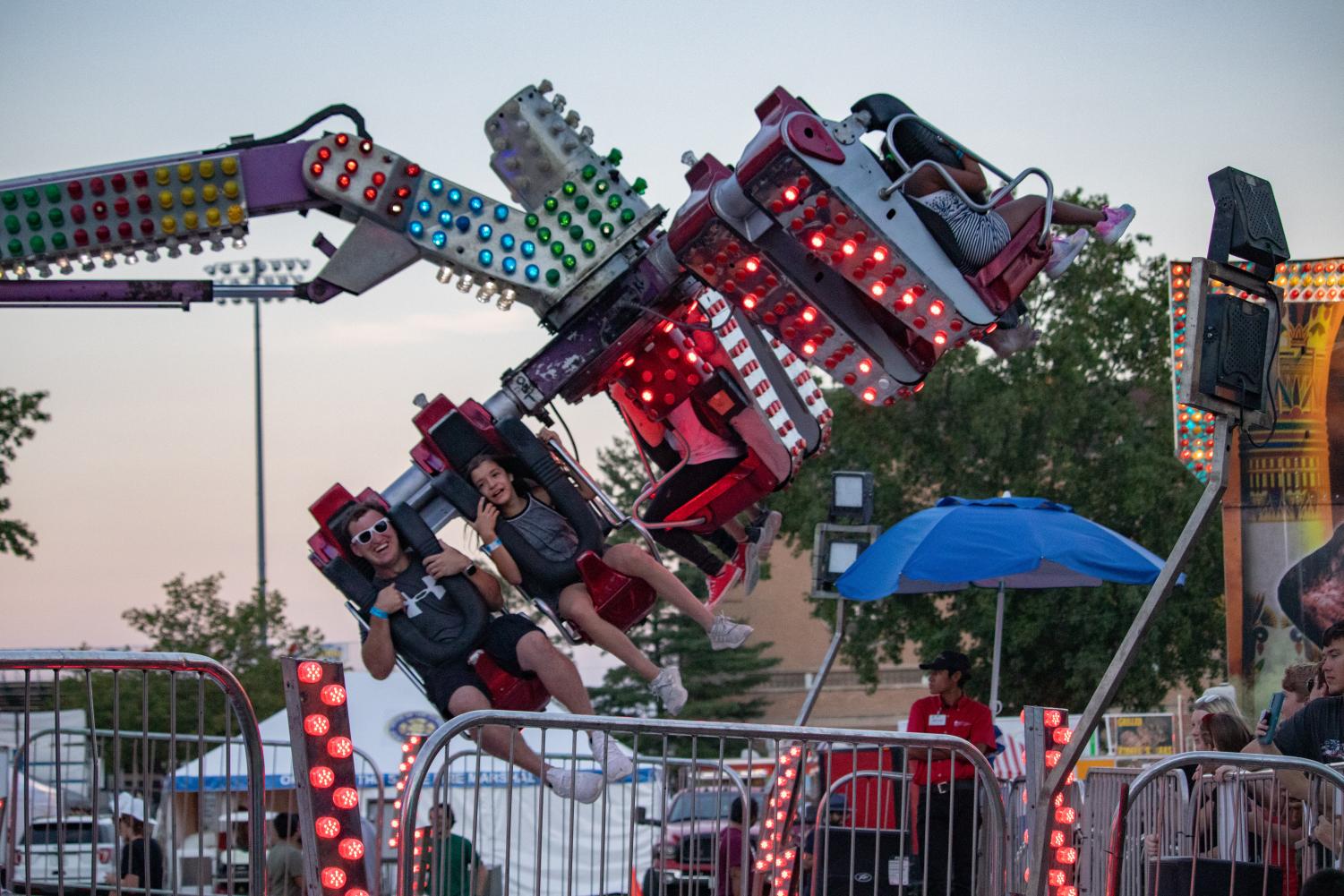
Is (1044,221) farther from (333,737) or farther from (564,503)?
(333,737)

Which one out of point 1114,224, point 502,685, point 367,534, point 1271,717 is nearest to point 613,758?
point 502,685

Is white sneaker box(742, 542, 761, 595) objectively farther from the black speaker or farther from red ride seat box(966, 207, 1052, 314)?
the black speaker

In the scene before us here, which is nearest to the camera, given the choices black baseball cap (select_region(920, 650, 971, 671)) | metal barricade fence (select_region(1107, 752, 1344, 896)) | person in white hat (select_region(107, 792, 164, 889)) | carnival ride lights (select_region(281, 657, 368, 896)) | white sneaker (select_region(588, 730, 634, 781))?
carnival ride lights (select_region(281, 657, 368, 896))

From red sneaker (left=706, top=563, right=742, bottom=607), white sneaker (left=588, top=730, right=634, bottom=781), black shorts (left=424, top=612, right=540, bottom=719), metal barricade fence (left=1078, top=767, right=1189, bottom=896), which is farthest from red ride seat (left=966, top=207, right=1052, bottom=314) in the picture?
black shorts (left=424, top=612, right=540, bottom=719)

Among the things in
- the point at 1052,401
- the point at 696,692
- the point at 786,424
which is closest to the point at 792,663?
the point at 696,692

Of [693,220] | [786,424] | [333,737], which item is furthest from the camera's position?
[786,424]

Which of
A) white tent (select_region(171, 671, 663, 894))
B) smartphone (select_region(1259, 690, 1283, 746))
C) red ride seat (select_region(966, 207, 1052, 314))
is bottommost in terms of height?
white tent (select_region(171, 671, 663, 894))

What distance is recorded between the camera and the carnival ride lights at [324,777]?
5098mm

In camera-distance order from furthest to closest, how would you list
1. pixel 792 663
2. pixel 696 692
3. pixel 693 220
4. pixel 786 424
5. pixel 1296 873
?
pixel 792 663, pixel 696 692, pixel 786 424, pixel 693 220, pixel 1296 873

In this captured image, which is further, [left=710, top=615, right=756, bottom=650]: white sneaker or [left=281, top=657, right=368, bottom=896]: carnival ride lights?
[left=710, top=615, right=756, bottom=650]: white sneaker

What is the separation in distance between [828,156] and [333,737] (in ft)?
10.5

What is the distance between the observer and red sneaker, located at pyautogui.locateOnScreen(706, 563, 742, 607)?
855 centimetres

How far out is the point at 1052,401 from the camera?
2733 cm

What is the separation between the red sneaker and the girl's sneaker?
2.66 metres
